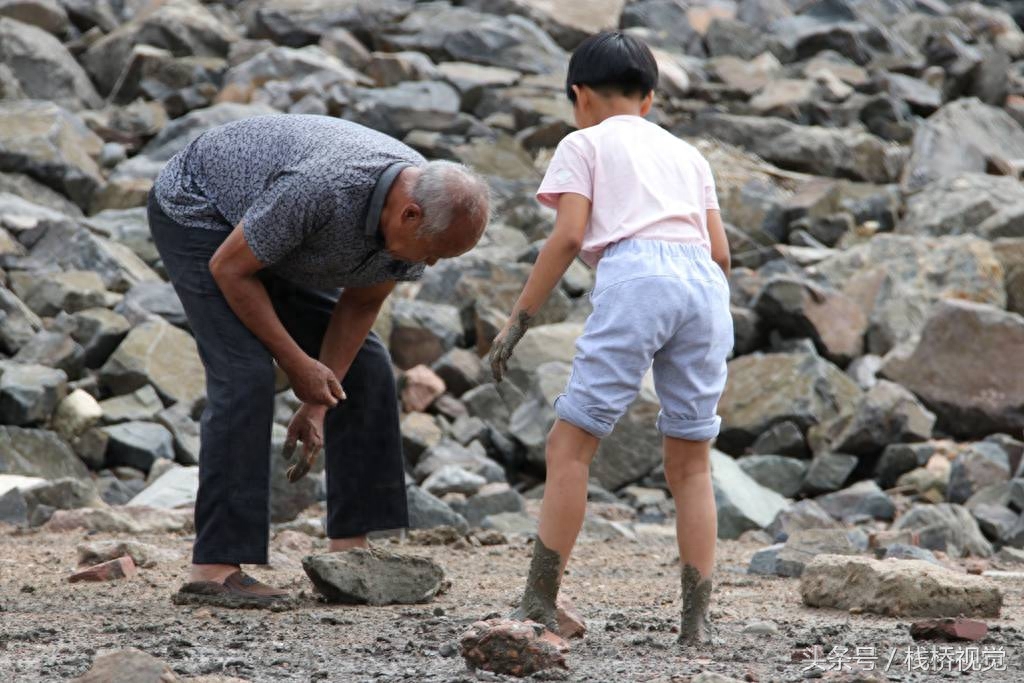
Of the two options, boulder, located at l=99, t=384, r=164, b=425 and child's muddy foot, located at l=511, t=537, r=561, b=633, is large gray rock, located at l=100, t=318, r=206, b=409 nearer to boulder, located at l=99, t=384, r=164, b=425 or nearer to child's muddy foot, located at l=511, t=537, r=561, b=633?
boulder, located at l=99, t=384, r=164, b=425

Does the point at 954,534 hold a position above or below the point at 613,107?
below

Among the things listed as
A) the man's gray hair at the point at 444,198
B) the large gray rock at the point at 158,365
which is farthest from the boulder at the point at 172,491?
the man's gray hair at the point at 444,198

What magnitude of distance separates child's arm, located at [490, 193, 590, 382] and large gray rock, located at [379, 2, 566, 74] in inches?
494

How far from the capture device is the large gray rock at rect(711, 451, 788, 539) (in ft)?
21.6

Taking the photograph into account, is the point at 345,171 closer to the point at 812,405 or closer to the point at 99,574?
the point at 99,574

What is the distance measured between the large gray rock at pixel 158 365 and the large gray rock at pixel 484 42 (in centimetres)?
827

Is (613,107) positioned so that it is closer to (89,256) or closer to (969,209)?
(89,256)

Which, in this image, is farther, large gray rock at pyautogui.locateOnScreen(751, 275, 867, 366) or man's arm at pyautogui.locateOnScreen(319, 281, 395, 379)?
large gray rock at pyautogui.locateOnScreen(751, 275, 867, 366)

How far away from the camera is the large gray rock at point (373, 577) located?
166 inches

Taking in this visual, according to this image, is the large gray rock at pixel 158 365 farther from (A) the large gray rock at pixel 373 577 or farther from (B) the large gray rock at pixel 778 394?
(A) the large gray rock at pixel 373 577

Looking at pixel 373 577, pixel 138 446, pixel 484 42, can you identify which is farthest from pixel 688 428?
pixel 484 42

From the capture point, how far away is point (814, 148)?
1392cm

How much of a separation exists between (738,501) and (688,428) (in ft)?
10.3

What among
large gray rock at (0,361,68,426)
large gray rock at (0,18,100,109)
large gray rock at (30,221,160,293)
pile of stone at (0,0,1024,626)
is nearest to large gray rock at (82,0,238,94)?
pile of stone at (0,0,1024,626)
